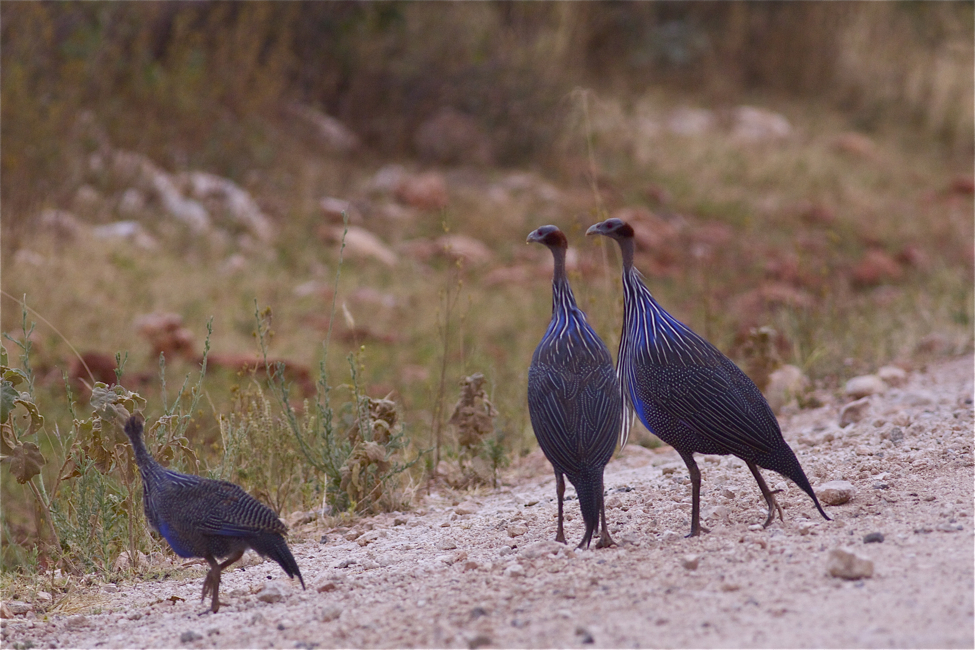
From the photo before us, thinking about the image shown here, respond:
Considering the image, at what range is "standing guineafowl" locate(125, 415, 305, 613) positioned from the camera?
362 cm

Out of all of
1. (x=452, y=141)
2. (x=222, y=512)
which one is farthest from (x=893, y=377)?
(x=452, y=141)

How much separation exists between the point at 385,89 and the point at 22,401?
32.3ft

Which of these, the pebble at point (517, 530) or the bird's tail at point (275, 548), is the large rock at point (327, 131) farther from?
the bird's tail at point (275, 548)

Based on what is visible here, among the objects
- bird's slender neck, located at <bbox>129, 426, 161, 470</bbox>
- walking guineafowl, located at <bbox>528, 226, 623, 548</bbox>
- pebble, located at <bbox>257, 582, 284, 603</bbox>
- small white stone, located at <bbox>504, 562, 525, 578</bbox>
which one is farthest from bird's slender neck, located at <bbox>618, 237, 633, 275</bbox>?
bird's slender neck, located at <bbox>129, 426, 161, 470</bbox>

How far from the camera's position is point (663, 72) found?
668 inches

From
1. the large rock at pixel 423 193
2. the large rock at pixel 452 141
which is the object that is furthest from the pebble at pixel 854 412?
the large rock at pixel 452 141

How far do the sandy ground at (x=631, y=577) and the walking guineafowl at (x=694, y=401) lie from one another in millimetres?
268

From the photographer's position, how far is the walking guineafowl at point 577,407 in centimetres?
388

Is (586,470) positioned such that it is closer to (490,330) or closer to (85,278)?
(490,330)

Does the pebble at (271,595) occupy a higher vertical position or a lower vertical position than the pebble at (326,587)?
lower

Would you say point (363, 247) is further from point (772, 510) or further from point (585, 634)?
point (585, 634)

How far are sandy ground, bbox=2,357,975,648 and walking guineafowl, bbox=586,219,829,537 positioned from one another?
27 centimetres

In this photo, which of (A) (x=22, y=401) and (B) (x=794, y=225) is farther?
(B) (x=794, y=225)

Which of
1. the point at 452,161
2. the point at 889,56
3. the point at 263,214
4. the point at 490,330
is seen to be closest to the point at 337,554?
the point at 490,330
